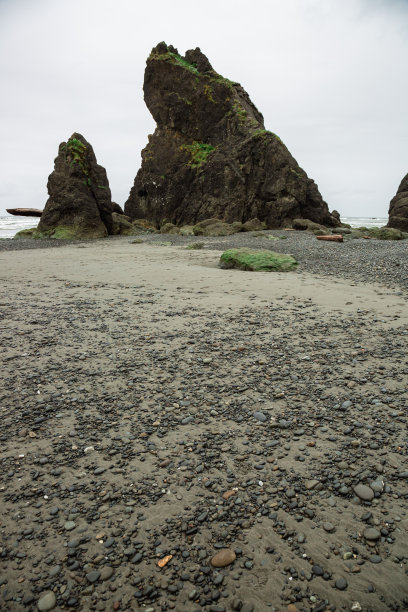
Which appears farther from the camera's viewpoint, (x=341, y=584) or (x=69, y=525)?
(x=69, y=525)

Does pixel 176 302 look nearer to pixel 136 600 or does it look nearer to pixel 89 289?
pixel 89 289

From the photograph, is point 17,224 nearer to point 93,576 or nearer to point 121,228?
point 121,228

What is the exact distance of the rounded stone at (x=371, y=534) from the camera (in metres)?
1.79

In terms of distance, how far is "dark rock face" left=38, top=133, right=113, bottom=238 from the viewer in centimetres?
2025

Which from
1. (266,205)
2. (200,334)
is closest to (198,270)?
(200,334)

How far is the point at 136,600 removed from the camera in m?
1.56

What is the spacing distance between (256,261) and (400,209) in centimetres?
2629

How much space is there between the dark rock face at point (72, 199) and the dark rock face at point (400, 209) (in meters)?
21.5

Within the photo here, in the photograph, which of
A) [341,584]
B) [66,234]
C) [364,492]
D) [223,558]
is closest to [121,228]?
[66,234]

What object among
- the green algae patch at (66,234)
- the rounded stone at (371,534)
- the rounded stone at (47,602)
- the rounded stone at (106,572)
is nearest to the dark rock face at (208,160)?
the green algae patch at (66,234)

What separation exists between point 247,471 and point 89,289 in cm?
550

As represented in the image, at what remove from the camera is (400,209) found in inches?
1168

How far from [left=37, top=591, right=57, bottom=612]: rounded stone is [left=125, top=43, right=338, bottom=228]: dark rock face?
2535cm

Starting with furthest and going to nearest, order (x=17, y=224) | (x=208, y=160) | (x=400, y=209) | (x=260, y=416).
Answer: (x=17, y=224)
(x=400, y=209)
(x=208, y=160)
(x=260, y=416)
